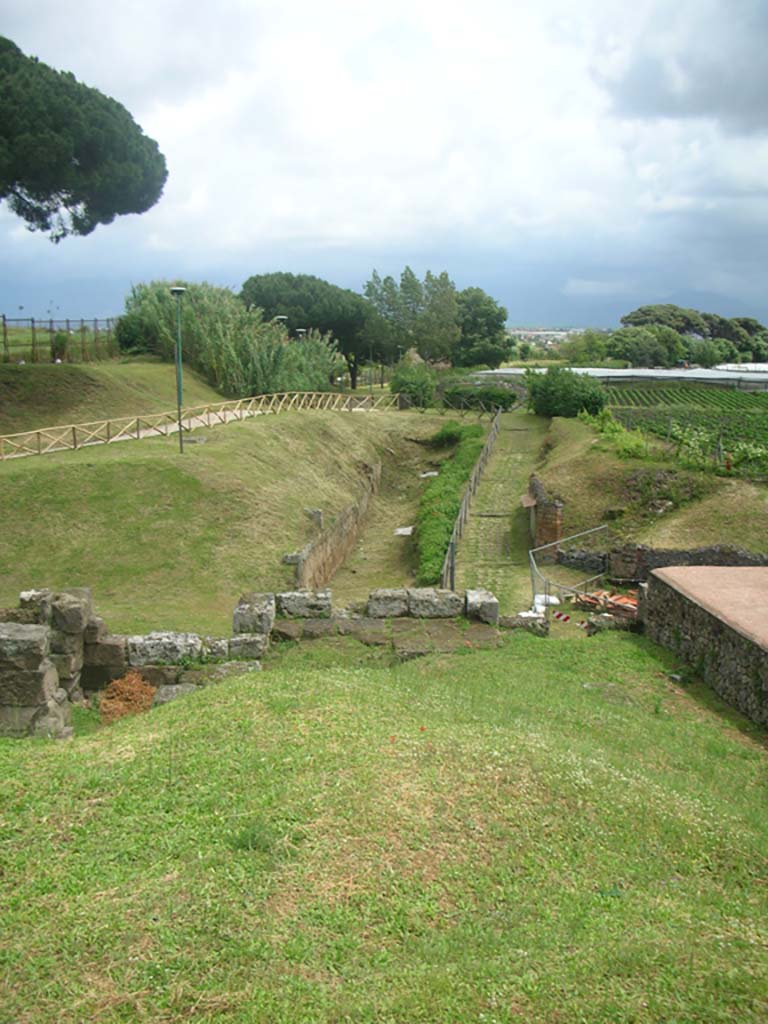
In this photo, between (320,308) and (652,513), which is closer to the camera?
(652,513)

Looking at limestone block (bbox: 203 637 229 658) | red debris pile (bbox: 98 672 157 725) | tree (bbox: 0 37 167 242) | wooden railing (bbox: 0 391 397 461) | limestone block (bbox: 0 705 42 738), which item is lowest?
red debris pile (bbox: 98 672 157 725)

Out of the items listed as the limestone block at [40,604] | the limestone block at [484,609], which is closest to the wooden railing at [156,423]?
the limestone block at [40,604]

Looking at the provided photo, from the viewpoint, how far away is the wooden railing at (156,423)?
Result: 95.0 ft

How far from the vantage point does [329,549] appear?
2641 cm

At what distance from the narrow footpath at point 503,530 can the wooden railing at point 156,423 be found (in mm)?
10566

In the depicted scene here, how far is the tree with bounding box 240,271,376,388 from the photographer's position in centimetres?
7200

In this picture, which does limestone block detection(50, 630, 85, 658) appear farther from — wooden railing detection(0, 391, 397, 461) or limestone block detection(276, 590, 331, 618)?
wooden railing detection(0, 391, 397, 461)

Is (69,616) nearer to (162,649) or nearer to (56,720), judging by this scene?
(162,649)

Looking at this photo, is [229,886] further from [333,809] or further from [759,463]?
[759,463]

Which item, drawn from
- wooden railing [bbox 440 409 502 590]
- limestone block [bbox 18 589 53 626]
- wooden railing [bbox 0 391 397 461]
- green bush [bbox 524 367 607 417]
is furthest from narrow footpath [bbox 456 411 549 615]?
limestone block [bbox 18 589 53 626]

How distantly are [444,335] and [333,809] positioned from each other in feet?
237

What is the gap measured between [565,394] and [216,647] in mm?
41806

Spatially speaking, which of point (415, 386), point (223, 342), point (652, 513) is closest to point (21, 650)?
point (652, 513)

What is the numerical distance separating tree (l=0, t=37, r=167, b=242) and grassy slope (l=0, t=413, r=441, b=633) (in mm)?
12007
